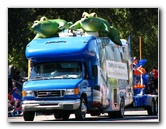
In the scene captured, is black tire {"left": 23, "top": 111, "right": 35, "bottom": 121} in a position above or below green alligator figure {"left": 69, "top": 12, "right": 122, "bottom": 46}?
below

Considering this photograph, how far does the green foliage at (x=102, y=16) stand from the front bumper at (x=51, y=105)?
1.07 m

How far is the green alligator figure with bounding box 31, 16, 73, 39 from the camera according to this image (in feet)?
75.9

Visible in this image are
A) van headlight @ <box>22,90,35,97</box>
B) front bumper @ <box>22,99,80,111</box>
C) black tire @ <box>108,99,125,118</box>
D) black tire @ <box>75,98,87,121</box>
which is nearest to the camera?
front bumper @ <box>22,99,80,111</box>

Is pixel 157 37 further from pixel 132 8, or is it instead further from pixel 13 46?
pixel 13 46

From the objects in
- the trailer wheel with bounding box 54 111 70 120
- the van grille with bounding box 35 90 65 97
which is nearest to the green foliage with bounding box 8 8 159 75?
the van grille with bounding box 35 90 65 97

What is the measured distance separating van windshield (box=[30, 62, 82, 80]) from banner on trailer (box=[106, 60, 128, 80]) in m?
1.44

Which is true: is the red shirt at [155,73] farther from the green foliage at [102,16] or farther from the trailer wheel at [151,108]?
the trailer wheel at [151,108]

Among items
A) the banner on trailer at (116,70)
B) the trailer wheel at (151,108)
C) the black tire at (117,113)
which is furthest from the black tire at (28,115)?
the trailer wheel at (151,108)

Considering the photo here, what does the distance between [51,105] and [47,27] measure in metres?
2.04

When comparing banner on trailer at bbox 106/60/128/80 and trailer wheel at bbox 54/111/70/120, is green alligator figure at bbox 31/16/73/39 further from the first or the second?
trailer wheel at bbox 54/111/70/120

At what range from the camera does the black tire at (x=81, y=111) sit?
73.3 feet

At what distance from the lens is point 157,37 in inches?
890

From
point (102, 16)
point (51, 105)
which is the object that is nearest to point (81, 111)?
point (51, 105)
